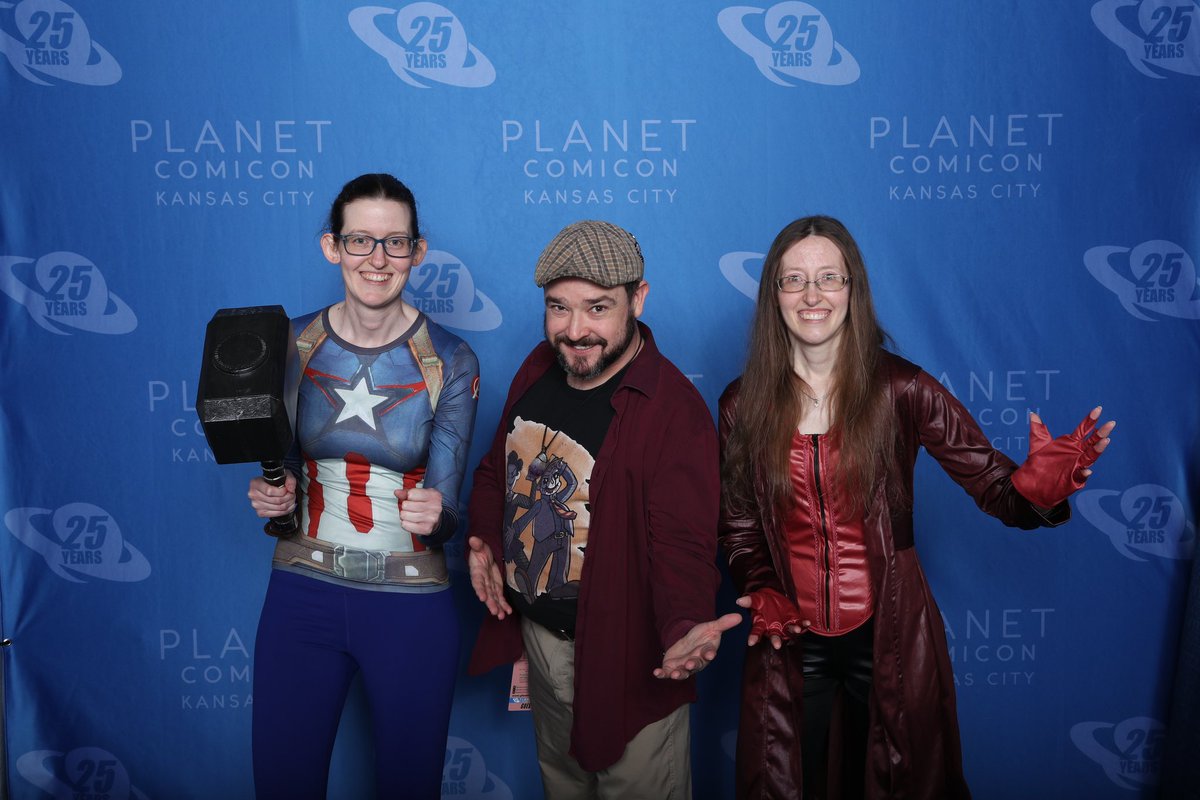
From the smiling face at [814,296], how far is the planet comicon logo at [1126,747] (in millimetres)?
1860

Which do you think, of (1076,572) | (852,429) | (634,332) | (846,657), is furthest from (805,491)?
(1076,572)

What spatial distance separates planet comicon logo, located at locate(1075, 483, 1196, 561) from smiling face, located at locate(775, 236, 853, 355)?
143 centimetres

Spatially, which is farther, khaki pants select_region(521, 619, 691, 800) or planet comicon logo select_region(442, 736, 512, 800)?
planet comicon logo select_region(442, 736, 512, 800)

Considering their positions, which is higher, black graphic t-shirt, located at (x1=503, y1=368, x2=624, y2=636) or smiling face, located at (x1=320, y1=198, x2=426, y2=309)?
smiling face, located at (x1=320, y1=198, x2=426, y2=309)

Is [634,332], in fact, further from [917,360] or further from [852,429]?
[917,360]

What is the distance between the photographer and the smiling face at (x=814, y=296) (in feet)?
6.37

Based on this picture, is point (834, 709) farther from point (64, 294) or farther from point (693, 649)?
point (64, 294)

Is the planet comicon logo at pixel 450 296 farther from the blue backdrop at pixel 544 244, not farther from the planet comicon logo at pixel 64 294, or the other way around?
the planet comicon logo at pixel 64 294

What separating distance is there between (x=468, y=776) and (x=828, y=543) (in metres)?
1.60

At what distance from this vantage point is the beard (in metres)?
1.86

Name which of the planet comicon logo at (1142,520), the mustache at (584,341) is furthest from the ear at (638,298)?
the planet comicon logo at (1142,520)

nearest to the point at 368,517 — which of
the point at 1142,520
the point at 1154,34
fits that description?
the point at 1142,520

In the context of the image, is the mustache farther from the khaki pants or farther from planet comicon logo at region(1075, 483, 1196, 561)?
planet comicon logo at region(1075, 483, 1196, 561)

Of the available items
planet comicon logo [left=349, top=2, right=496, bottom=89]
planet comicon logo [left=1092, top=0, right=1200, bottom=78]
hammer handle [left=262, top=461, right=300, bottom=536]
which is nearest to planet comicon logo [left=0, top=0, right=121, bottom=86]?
planet comicon logo [left=349, top=2, right=496, bottom=89]
